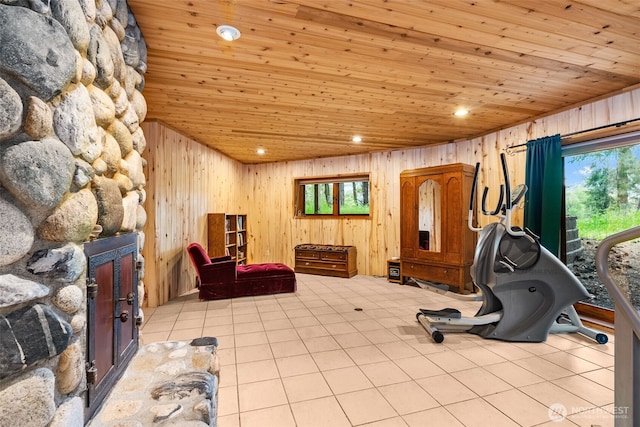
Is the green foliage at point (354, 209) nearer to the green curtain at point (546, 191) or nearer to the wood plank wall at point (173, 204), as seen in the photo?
the wood plank wall at point (173, 204)

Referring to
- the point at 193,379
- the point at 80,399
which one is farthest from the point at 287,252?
the point at 80,399

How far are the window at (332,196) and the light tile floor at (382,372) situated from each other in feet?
9.62

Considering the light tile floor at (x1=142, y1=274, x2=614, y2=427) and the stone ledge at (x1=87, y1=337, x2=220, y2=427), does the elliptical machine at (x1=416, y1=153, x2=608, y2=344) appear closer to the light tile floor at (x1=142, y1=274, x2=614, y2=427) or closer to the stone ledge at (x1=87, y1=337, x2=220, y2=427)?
the light tile floor at (x1=142, y1=274, x2=614, y2=427)

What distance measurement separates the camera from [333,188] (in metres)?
6.71

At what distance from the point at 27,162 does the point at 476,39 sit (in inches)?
109

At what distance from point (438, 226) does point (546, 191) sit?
1.54 m

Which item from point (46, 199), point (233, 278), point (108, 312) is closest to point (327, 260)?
point (233, 278)

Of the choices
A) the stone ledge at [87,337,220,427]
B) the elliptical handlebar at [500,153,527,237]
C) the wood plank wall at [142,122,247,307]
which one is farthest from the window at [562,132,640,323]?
the wood plank wall at [142,122,247,307]

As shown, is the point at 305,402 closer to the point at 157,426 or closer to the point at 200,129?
the point at 157,426

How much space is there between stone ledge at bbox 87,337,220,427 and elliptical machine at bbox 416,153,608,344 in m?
2.19

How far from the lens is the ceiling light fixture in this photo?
7.00ft

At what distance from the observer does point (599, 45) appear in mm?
2404

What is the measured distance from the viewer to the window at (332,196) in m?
6.45

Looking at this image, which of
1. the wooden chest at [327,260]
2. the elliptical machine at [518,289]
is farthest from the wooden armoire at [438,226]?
the elliptical machine at [518,289]
